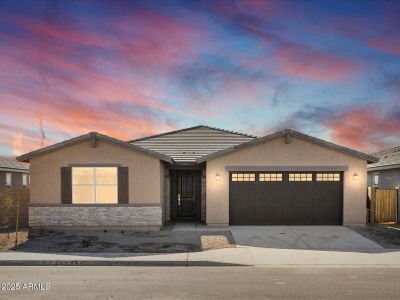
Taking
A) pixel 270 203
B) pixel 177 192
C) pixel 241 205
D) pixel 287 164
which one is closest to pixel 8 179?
pixel 177 192

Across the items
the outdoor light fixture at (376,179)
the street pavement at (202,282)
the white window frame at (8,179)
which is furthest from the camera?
the white window frame at (8,179)

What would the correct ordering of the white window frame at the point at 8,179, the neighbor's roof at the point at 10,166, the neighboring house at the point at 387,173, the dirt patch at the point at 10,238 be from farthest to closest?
the white window frame at the point at 8,179, the neighbor's roof at the point at 10,166, the neighboring house at the point at 387,173, the dirt patch at the point at 10,238

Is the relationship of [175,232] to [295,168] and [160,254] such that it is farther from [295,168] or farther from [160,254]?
[295,168]

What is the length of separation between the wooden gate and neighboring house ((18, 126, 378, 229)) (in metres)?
2.28

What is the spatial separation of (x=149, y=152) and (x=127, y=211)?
8.81ft

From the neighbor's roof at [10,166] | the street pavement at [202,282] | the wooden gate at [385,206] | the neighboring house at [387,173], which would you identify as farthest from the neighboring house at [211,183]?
the neighbor's roof at [10,166]

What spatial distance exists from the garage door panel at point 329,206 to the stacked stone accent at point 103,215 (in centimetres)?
724

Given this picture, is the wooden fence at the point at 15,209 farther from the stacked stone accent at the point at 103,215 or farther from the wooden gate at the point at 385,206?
the wooden gate at the point at 385,206

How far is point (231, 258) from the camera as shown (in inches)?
461

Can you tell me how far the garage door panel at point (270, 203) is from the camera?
18.2m

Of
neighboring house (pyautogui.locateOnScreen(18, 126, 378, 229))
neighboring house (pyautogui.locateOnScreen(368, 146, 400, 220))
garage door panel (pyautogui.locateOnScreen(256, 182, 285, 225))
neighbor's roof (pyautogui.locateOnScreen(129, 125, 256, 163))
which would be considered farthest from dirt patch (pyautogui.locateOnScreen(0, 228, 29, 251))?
neighboring house (pyautogui.locateOnScreen(368, 146, 400, 220))

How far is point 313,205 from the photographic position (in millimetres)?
18188

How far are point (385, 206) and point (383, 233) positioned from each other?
425cm

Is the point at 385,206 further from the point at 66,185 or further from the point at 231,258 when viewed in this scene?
the point at 66,185
